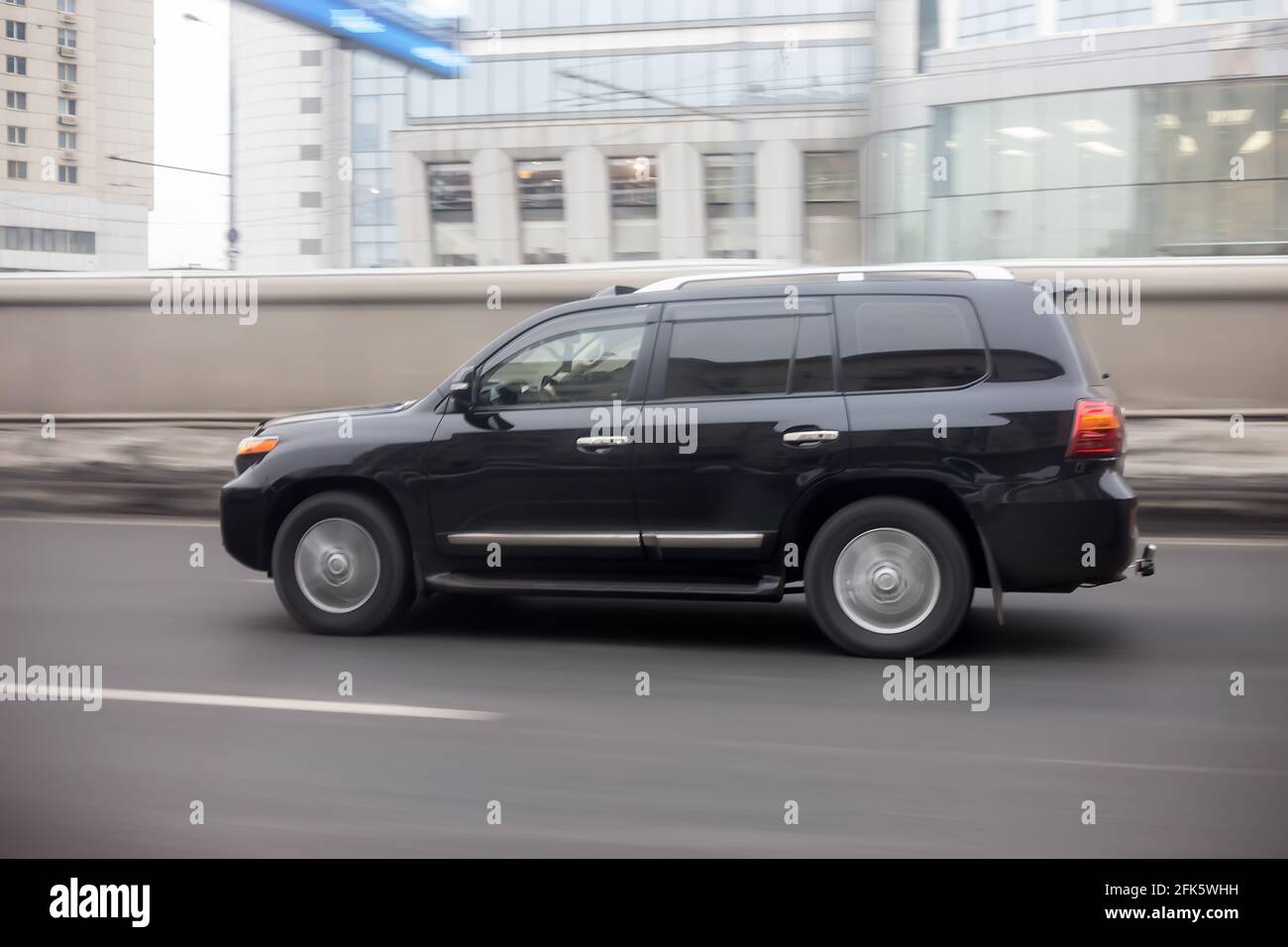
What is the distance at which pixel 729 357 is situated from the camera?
6820 mm

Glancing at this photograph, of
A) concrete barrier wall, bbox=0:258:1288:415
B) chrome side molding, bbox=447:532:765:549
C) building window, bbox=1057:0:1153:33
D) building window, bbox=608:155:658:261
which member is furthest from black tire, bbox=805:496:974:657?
building window, bbox=608:155:658:261

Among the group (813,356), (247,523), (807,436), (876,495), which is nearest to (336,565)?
(247,523)

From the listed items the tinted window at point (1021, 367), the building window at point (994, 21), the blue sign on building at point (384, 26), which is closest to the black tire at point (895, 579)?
the tinted window at point (1021, 367)

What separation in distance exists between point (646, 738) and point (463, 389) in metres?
2.46

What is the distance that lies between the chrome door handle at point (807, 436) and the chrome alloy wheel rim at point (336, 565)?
2187mm

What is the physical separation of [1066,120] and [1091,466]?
27.2 meters

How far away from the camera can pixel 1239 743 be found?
524cm

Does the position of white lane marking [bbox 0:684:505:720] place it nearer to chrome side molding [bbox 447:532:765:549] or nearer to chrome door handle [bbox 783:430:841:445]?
chrome side molding [bbox 447:532:765:549]

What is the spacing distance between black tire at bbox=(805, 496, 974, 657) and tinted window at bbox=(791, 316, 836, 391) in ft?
1.98

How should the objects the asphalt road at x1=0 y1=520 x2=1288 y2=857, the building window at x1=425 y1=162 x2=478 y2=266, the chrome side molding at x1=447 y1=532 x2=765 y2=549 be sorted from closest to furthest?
the asphalt road at x1=0 y1=520 x2=1288 y2=857
the chrome side molding at x1=447 y1=532 x2=765 y2=549
the building window at x1=425 y1=162 x2=478 y2=266

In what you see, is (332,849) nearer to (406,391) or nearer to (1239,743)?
(1239,743)

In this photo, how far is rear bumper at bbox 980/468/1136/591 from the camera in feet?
20.6

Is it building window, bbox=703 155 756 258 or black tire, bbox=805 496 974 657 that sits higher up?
building window, bbox=703 155 756 258
